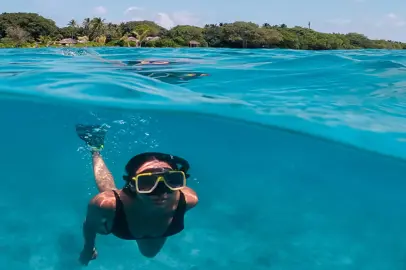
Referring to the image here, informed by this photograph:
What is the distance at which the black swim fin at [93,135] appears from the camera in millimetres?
10705

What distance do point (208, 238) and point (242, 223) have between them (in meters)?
2.03

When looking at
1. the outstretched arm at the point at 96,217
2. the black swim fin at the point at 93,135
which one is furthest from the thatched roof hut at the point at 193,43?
the outstretched arm at the point at 96,217

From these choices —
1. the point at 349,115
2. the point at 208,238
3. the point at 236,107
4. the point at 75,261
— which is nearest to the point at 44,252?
the point at 75,261

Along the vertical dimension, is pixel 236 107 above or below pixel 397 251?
above

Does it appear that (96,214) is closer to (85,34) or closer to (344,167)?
(344,167)

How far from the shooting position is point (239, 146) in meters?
15.7

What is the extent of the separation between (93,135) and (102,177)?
3.26m

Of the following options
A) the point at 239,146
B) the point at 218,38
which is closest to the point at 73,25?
the point at 218,38

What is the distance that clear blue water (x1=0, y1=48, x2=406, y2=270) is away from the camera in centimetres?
1040

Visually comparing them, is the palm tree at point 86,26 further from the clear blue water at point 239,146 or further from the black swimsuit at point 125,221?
the black swimsuit at point 125,221

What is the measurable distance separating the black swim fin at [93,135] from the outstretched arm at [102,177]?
2.76 ft

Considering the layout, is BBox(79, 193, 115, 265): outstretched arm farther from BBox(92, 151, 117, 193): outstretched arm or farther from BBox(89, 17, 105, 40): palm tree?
BBox(89, 17, 105, 40): palm tree

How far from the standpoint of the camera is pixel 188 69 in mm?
12141

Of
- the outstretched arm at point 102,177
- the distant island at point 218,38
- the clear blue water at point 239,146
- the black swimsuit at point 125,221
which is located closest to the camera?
the black swimsuit at point 125,221
